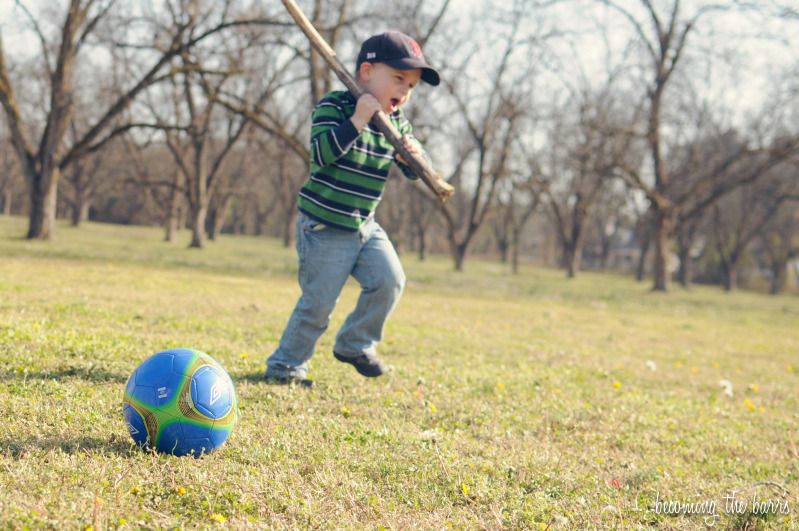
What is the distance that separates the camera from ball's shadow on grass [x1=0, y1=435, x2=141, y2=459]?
10.1 ft

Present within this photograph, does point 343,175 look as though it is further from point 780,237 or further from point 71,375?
point 780,237

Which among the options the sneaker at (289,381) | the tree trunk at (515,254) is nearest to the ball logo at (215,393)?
the sneaker at (289,381)

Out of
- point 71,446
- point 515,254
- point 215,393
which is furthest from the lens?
point 515,254

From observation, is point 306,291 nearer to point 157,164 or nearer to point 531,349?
point 531,349

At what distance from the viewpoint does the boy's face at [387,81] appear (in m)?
4.73

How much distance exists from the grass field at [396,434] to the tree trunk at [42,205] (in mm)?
12723

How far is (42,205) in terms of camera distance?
20672 mm

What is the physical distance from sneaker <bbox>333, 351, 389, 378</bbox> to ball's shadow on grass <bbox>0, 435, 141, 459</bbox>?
6.50 ft

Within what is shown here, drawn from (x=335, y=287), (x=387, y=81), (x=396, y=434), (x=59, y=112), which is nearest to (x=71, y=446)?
(x=396, y=434)

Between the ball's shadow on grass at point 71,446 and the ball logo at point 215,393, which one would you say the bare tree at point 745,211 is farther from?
the ball's shadow on grass at point 71,446

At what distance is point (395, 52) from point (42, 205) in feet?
63.0

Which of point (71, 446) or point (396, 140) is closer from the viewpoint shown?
point (71, 446)

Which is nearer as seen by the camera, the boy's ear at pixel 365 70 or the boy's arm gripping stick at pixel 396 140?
the boy's arm gripping stick at pixel 396 140

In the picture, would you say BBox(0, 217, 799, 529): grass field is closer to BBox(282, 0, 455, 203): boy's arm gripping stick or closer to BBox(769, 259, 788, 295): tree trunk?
BBox(282, 0, 455, 203): boy's arm gripping stick
